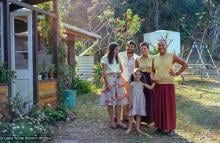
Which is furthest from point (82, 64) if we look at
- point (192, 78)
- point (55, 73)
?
point (55, 73)

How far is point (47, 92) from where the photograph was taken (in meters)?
9.60

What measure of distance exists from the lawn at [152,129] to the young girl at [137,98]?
11.7 inches

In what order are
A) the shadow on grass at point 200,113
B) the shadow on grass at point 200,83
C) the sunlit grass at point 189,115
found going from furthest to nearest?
the shadow on grass at point 200,83, the shadow on grass at point 200,113, the sunlit grass at point 189,115

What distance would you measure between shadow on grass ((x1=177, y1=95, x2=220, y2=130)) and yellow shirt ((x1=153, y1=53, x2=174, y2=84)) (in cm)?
158

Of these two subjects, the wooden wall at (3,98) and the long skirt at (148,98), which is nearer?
the wooden wall at (3,98)

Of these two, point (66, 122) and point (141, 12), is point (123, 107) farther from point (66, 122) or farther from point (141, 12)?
point (141, 12)

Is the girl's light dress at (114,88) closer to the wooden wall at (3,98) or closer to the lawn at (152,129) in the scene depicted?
the lawn at (152,129)

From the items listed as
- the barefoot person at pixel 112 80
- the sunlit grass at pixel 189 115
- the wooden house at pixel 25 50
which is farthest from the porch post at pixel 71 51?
the barefoot person at pixel 112 80

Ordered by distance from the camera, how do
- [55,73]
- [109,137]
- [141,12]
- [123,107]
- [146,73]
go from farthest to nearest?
[141,12] → [55,73] → [123,107] → [146,73] → [109,137]

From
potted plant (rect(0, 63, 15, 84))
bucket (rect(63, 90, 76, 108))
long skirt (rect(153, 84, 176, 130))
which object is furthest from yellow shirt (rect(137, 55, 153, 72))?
bucket (rect(63, 90, 76, 108))

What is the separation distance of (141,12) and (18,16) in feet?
77.5

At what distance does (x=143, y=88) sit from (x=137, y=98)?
0.73 ft

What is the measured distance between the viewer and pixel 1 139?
19.6 ft

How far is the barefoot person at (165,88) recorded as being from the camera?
7520 mm
